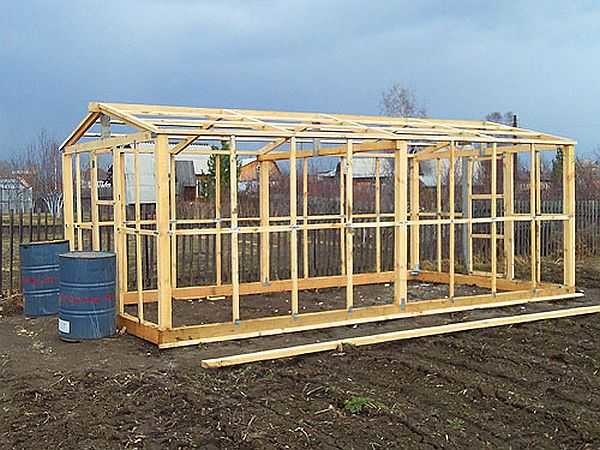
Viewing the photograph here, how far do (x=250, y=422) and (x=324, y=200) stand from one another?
1022 centimetres

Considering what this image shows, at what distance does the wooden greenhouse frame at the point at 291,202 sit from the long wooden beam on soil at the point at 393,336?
0.80 metres

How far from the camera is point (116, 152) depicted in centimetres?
813

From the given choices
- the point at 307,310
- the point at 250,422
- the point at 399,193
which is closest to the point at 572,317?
the point at 399,193

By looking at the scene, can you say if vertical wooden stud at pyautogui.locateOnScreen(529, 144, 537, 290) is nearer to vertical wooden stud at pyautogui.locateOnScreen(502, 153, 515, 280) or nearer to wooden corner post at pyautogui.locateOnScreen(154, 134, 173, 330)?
vertical wooden stud at pyautogui.locateOnScreen(502, 153, 515, 280)

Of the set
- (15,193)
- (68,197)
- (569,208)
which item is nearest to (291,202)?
(68,197)

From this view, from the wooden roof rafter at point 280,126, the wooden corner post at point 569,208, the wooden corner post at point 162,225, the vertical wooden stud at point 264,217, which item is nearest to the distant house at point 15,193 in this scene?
the vertical wooden stud at point 264,217

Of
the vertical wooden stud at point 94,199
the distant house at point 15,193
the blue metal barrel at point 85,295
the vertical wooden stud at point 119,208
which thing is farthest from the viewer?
the distant house at point 15,193

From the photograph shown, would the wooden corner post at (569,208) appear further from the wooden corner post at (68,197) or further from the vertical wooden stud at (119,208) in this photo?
the wooden corner post at (68,197)

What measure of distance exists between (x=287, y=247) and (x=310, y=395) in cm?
700

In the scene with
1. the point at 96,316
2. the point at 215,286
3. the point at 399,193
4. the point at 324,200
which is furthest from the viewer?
the point at 324,200

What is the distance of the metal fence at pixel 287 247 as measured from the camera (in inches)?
440

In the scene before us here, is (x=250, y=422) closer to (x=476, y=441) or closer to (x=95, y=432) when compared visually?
(x=95, y=432)

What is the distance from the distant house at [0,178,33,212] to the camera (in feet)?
101

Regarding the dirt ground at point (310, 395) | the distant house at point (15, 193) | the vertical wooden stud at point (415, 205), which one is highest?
the distant house at point (15, 193)
